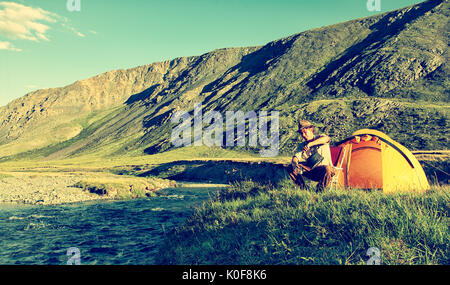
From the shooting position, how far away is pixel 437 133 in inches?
1966

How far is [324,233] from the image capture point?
5.59 m

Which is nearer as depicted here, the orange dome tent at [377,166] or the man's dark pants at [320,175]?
the man's dark pants at [320,175]

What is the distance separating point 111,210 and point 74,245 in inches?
311

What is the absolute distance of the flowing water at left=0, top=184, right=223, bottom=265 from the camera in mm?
8609

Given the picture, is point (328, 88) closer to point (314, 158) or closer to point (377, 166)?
point (377, 166)

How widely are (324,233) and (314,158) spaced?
329cm

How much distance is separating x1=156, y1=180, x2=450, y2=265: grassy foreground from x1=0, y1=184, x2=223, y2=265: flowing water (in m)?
2.06

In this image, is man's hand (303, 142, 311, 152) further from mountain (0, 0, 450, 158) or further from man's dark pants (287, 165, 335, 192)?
mountain (0, 0, 450, 158)

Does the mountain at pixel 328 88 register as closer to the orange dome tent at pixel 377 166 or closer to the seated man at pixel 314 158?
the orange dome tent at pixel 377 166

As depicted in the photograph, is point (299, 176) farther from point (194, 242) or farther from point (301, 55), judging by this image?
point (301, 55)

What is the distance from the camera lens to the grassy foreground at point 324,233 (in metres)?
4.59

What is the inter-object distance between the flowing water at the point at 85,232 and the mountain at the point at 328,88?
49.2 metres

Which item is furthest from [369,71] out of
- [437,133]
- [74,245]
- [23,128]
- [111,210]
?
[23,128]

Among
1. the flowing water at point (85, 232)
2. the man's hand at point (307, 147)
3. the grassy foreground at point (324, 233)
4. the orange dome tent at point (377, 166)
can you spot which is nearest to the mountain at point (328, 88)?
the orange dome tent at point (377, 166)
